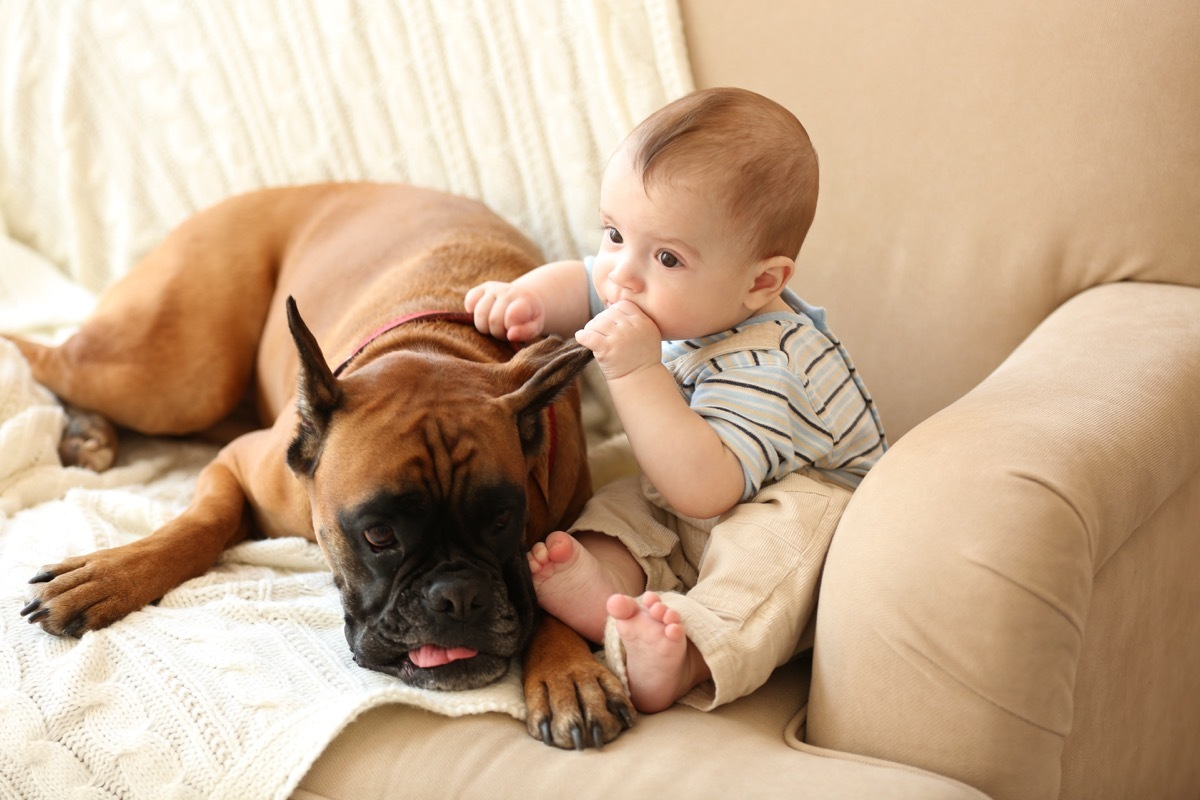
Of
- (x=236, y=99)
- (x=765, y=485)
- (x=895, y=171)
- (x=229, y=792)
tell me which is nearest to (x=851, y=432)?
(x=765, y=485)

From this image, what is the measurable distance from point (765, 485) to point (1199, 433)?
0.75m

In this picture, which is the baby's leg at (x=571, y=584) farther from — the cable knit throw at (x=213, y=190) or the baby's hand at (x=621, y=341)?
the baby's hand at (x=621, y=341)

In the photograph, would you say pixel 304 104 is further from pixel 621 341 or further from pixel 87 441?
pixel 621 341

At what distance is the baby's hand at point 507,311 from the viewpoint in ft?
6.98

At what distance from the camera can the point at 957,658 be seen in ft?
4.91

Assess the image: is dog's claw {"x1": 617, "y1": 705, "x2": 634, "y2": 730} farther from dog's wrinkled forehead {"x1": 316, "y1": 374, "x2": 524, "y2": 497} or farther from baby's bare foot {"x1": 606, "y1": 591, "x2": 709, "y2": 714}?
dog's wrinkled forehead {"x1": 316, "y1": 374, "x2": 524, "y2": 497}

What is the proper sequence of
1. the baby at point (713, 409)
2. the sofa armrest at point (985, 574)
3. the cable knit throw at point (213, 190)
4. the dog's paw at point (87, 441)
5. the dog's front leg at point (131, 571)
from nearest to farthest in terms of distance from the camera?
the sofa armrest at point (985, 574) → the cable knit throw at point (213, 190) → the baby at point (713, 409) → the dog's front leg at point (131, 571) → the dog's paw at point (87, 441)

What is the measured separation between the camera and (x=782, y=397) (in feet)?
6.08

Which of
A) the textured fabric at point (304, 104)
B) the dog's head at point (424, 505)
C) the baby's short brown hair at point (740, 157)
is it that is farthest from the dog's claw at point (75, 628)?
the textured fabric at point (304, 104)

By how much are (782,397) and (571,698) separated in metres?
0.62

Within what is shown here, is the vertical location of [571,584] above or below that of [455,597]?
below

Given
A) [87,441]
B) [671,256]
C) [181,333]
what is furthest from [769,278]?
[87,441]

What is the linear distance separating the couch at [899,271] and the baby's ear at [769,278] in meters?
0.34

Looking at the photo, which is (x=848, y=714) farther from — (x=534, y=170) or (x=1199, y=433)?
(x=534, y=170)
